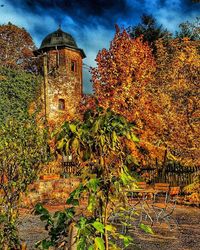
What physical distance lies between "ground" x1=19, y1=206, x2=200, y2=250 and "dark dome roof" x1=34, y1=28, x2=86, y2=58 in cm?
1959

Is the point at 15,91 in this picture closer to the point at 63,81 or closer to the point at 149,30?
the point at 63,81

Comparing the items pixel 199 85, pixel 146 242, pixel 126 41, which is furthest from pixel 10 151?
pixel 126 41

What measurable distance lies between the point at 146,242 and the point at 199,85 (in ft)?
27.1

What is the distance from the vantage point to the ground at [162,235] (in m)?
6.91

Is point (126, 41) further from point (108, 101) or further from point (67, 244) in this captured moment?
point (67, 244)

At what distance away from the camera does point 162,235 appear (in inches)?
309

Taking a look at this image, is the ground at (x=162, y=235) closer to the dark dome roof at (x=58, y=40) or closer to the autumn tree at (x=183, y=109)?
the autumn tree at (x=183, y=109)

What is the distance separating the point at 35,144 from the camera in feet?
18.0

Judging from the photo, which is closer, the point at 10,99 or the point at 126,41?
the point at 126,41

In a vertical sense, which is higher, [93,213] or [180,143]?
[180,143]

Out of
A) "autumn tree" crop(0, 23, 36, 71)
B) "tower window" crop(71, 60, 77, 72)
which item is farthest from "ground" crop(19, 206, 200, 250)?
"autumn tree" crop(0, 23, 36, 71)

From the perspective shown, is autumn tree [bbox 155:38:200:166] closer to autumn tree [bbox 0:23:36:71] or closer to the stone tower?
the stone tower

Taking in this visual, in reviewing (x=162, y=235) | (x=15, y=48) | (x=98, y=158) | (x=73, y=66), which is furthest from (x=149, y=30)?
(x=98, y=158)

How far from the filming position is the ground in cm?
691
